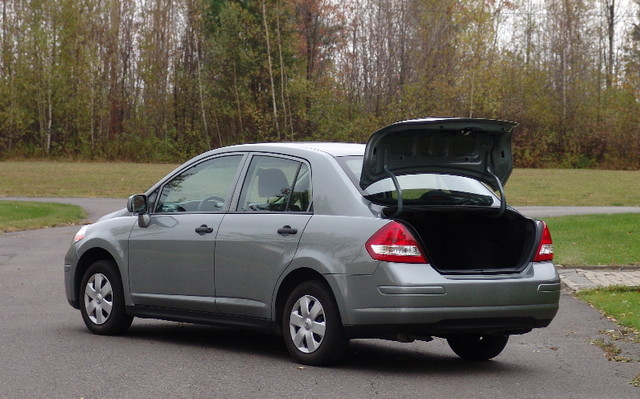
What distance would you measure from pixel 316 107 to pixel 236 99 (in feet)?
16.9

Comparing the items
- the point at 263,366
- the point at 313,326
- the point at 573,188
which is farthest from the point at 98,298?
the point at 573,188

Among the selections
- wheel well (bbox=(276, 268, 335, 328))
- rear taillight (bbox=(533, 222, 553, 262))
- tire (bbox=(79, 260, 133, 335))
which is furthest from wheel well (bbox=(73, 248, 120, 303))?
rear taillight (bbox=(533, 222, 553, 262))

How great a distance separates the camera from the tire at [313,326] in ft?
25.7

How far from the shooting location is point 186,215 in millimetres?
9273

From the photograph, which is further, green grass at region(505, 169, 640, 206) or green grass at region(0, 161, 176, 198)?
green grass at region(0, 161, 176, 198)

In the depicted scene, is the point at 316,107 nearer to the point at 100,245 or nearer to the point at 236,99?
the point at 236,99

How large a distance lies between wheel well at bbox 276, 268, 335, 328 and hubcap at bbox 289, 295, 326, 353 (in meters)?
0.18

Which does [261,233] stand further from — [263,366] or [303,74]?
[303,74]

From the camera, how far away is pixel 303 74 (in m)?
72.6

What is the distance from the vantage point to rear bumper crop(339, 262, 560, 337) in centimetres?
751

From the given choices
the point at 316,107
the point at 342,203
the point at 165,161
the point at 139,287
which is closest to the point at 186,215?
the point at 139,287

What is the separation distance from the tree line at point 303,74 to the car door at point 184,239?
55162 millimetres

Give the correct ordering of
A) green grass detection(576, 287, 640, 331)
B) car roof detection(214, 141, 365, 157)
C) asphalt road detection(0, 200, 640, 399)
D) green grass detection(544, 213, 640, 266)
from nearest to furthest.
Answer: asphalt road detection(0, 200, 640, 399) < car roof detection(214, 141, 365, 157) < green grass detection(576, 287, 640, 331) < green grass detection(544, 213, 640, 266)

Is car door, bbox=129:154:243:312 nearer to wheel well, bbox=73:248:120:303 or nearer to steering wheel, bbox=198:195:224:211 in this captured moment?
steering wheel, bbox=198:195:224:211
